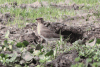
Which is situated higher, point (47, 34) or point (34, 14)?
point (34, 14)

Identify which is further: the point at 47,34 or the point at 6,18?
the point at 6,18

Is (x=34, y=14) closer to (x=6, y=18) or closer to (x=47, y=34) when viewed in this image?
(x=6, y=18)

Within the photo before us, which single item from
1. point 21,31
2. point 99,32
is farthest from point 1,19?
point 99,32

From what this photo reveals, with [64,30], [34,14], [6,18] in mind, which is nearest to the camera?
[64,30]

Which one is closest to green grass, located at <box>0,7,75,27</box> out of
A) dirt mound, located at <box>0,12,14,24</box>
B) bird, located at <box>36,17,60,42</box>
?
dirt mound, located at <box>0,12,14,24</box>

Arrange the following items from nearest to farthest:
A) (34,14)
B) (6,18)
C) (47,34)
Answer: (47,34) → (6,18) → (34,14)

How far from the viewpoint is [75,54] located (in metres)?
3.59

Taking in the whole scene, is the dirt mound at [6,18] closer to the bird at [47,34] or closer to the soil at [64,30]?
the soil at [64,30]

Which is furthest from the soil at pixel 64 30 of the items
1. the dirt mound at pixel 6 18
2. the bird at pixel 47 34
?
the bird at pixel 47 34

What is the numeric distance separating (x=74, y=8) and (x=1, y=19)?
3.90 m

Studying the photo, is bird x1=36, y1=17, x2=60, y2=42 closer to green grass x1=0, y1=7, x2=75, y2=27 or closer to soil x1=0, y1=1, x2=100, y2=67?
soil x1=0, y1=1, x2=100, y2=67

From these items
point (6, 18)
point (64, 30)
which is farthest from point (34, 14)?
point (64, 30)

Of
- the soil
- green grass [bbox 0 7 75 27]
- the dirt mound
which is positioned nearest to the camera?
the soil

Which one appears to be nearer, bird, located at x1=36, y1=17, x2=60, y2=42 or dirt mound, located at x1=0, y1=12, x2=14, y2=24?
bird, located at x1=36, y1=17, x2=60, y2=42
